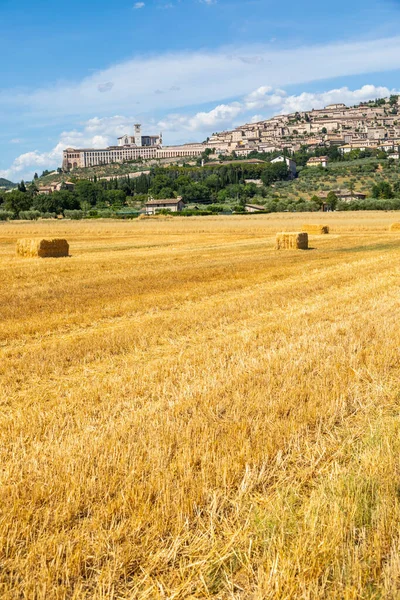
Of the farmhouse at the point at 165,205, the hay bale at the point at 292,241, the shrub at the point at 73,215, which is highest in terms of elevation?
the farmhouse at the point at 165,205

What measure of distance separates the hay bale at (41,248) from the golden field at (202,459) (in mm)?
17762

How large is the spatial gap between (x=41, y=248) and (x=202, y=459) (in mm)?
25950

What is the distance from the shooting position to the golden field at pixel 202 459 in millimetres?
3602

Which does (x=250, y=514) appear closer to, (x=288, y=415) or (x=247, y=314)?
(x=288, y=415)

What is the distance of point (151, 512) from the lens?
164 inches

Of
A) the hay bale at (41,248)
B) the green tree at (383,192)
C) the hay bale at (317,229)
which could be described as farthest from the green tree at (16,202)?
the hay bale at (41,248)

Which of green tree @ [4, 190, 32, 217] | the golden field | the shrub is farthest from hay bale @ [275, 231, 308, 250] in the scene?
green tree @ [4, 190, 32, 217]

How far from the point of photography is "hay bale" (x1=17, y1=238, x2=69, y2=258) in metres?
29.5

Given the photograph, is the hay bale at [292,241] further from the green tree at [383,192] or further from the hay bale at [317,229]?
the green tree at [383,192]

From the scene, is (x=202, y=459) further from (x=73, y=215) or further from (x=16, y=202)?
(x=16, y=202)

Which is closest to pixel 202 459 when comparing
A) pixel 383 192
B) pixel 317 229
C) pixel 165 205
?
pixel 317 229

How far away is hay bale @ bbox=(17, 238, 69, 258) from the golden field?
17.8 metres

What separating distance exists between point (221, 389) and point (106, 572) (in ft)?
12.0

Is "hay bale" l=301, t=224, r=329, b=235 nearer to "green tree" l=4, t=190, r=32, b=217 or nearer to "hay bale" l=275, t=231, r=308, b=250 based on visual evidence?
"hay bale" l=275, t=231, r=308, b=250
